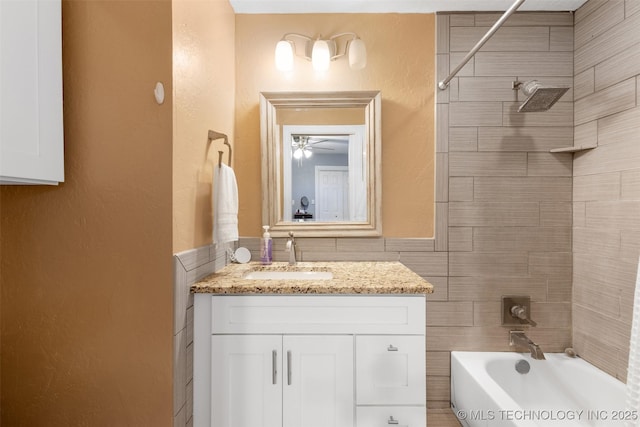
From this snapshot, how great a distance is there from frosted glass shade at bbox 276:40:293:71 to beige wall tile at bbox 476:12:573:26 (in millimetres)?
1092

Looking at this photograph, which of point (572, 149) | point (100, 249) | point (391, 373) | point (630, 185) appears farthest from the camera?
point (572, 149)

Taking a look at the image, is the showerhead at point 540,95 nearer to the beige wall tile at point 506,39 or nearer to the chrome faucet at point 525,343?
the beige wall tile at point 506,39

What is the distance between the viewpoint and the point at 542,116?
201 centimetres

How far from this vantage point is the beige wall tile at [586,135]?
185cm

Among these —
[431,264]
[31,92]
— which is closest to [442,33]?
[431,264]

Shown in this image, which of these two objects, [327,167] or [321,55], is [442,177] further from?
[321,55]

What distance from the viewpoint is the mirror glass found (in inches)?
80.7

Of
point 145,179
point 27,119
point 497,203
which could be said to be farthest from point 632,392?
point 27,119

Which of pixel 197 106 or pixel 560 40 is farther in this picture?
pixel 560 40

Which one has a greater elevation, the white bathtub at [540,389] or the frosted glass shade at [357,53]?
the frosted glass shade at [357,53]

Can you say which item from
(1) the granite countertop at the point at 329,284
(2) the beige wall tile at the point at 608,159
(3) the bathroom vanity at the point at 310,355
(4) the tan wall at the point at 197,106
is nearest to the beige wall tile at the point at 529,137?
(2) the beige wall tile at the point at 608,159

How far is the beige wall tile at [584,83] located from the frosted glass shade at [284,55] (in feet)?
5.27

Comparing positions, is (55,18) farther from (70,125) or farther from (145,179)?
(145,179)

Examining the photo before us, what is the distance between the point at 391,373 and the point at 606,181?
1.44 meters
